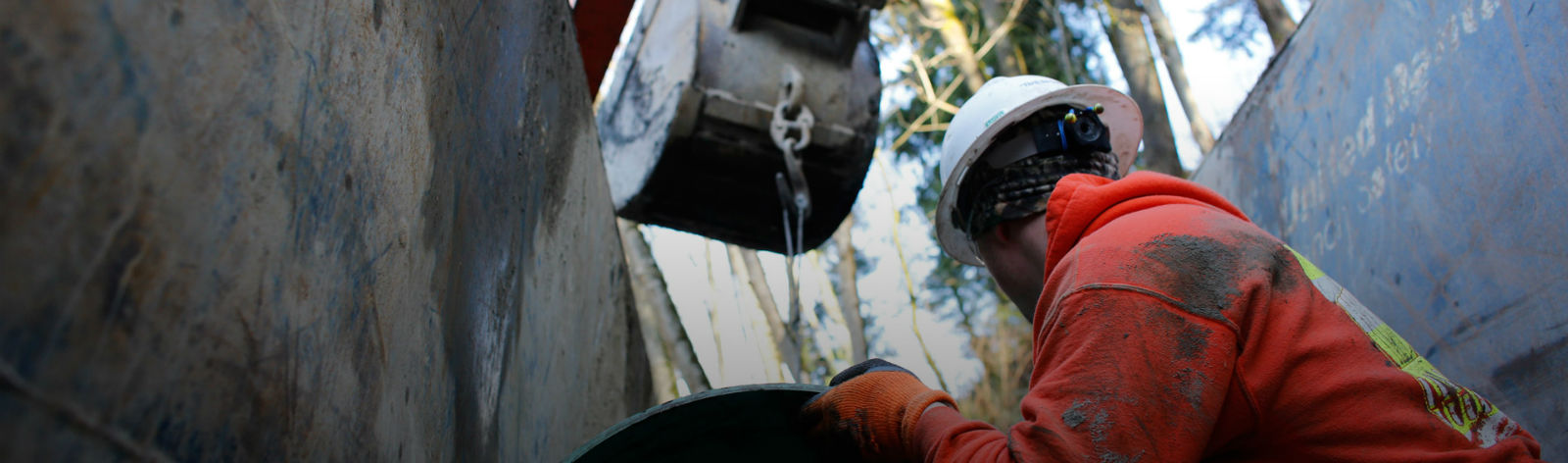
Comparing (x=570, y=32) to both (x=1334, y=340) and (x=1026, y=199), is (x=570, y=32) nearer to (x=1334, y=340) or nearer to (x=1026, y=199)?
(x=1026, y=199)

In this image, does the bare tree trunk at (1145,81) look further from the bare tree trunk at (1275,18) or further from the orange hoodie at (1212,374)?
the orange hoodie at (1212,374)

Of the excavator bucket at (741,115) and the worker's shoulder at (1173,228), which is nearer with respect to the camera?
the worker's shoulder at (1173,228)

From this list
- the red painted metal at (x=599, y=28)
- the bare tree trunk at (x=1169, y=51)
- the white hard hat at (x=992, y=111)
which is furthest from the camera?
the bare tree trunk at (x=1169, y=51)

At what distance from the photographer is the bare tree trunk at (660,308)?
26.8ft

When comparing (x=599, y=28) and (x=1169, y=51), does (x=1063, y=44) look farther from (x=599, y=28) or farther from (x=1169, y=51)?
(x=599, y=28)

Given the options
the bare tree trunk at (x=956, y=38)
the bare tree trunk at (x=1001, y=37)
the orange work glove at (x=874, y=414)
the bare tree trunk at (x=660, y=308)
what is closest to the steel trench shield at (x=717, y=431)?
the orange work glove at (x=874, y=414)

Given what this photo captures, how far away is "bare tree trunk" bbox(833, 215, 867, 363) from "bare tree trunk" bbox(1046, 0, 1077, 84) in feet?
10.0

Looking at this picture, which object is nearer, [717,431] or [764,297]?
[717,431]

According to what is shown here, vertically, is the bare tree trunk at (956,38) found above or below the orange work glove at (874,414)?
above

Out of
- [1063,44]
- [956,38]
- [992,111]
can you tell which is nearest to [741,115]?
[992,111]

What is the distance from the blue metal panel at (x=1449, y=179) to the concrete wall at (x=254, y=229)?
1775 mm

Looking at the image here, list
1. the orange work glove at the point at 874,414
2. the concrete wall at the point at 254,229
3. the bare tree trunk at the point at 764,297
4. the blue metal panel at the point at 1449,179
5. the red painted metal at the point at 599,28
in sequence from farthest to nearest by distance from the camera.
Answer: the bare tree trunk at the point at 764,297
the red painted metal at the point at 599,28
the blue metal panel at the point at 1449,179
the orange work glove at the point at 874,414
the concrete wall at the point at 254,229

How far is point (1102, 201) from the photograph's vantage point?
170 cm

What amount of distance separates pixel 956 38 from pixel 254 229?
11902 millimetres
